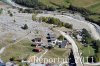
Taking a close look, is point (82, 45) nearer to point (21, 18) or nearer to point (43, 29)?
point (43, 29)

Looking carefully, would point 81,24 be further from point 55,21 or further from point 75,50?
point 75,50

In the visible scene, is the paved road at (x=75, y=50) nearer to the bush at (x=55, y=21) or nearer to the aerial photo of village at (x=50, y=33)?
the aerial photo of village at (x=50, y=33)

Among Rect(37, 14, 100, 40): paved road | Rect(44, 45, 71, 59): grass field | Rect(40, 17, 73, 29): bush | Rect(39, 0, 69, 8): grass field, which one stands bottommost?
Rect(44, 45, 71, 59): grass field

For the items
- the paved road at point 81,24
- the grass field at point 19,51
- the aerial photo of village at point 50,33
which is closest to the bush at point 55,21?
the aerial photo of village at point 50,33

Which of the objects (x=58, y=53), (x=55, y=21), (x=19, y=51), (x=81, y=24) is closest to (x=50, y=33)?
(x=55, y=21)

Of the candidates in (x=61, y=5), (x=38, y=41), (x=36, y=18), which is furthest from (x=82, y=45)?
(x=61, y=5)

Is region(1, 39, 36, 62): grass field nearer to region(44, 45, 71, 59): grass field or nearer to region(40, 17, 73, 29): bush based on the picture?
region(44, 45, 71, 59): grass field

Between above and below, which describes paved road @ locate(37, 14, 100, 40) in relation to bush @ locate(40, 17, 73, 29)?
below

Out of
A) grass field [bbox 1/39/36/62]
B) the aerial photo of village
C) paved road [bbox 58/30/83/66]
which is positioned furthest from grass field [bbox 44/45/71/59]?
grass field [bbox 1/39/36/62]

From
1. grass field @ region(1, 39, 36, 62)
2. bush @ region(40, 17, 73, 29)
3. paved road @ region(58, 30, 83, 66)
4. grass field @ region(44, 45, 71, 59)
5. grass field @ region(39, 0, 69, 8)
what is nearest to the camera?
paved road @ region(58, 30, 83, 66)

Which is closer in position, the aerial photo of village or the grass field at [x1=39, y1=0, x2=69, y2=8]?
the aerial photo of village
